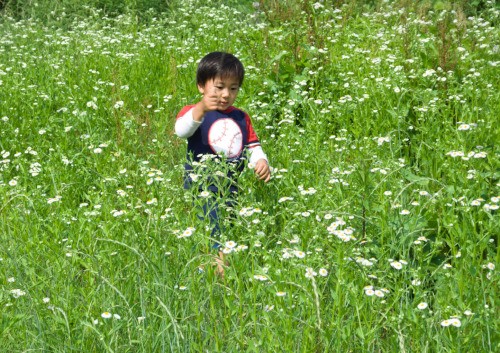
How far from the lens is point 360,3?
9328 mm

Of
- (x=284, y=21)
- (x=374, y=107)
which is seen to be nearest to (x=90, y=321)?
(x=374, y=107)

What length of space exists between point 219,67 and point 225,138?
0.39 meters

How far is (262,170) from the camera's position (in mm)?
4496

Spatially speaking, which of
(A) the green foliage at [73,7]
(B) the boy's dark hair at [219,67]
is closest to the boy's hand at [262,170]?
(B) the boy's dark hair at [219,67]

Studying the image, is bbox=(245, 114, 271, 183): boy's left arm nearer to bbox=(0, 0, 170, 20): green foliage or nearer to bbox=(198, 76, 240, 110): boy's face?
bbox=(198, 76, 240, 110): boy's face

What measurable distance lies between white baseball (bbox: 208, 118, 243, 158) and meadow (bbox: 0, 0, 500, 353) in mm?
227

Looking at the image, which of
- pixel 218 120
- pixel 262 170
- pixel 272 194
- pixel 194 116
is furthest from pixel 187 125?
pixel 272 194

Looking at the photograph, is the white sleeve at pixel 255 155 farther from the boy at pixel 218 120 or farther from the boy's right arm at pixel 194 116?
the boy's right arm at pixel 194 116

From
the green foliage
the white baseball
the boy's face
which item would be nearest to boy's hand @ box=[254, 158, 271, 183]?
the white baseball

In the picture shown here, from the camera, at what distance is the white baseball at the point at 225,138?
4664 mm

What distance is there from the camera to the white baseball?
4.66m

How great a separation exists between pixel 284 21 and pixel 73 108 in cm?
204

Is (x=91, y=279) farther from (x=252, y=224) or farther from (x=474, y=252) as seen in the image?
(x=474, y=252)

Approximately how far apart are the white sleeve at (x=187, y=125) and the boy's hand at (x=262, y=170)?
0.40 metres
